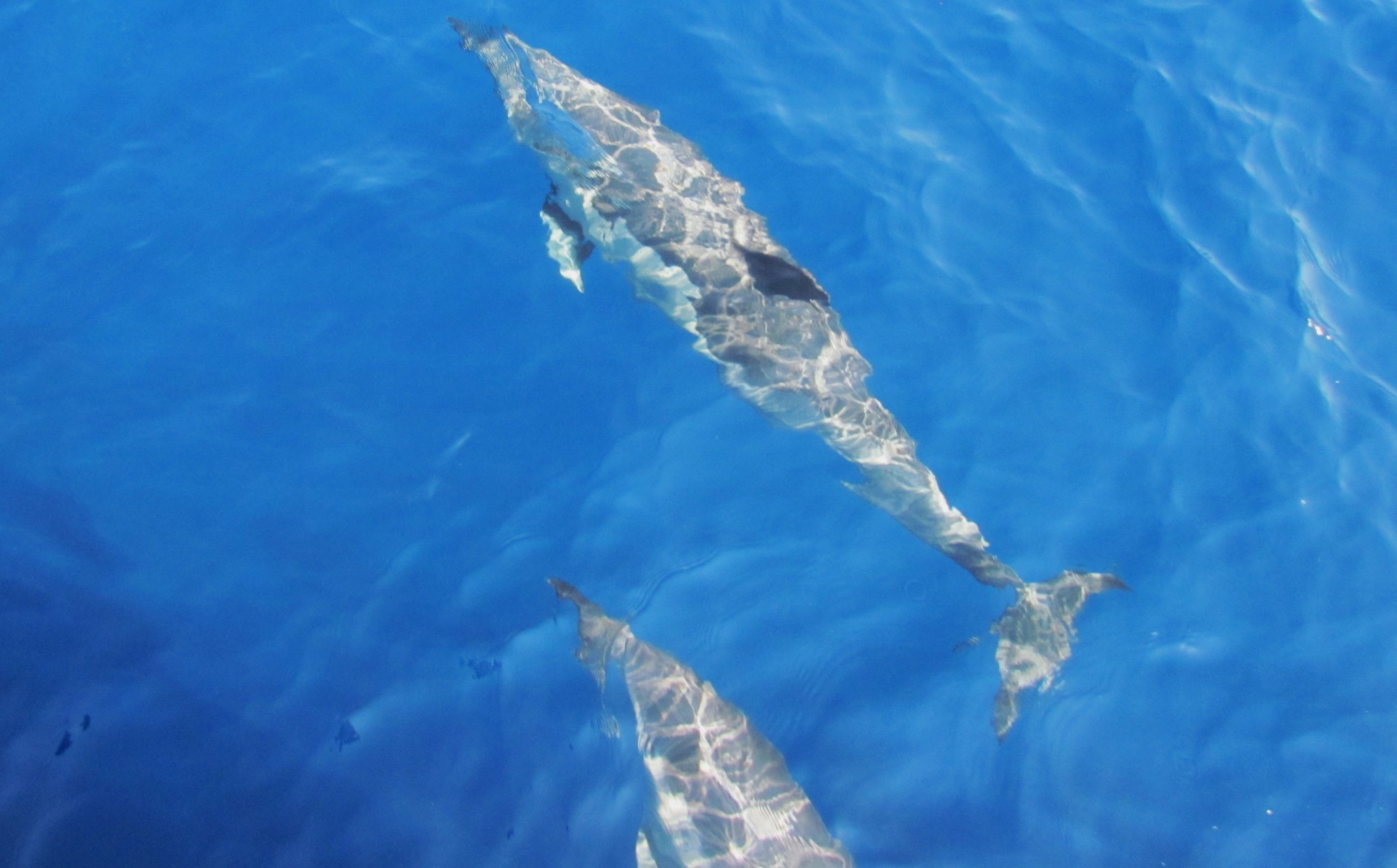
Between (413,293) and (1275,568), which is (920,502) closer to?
(1275,568)

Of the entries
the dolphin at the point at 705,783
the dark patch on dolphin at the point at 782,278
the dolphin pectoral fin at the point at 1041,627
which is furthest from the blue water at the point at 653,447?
the dark patch on dolphin at the point at 782,278

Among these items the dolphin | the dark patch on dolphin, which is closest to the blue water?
the dolphin

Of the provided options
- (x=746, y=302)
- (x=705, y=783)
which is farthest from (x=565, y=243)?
(x=705, y=783)

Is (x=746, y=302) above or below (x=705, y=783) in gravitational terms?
above

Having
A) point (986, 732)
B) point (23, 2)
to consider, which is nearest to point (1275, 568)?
point (986, 732)

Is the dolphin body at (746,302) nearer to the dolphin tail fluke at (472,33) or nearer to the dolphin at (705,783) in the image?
the dolphin tail fluke at (472,33)

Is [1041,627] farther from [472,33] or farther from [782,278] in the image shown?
[472,33]
